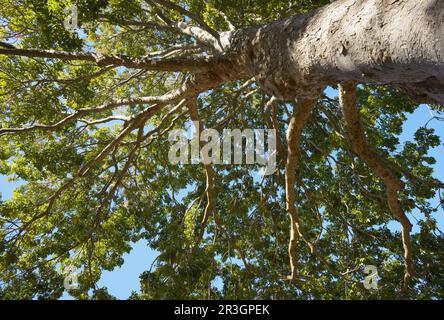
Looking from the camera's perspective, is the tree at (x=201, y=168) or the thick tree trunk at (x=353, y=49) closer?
the thick tree trunk at (x=353, y=49)

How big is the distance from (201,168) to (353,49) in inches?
251

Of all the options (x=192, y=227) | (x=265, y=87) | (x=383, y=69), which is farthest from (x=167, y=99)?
(x=192, y=227)

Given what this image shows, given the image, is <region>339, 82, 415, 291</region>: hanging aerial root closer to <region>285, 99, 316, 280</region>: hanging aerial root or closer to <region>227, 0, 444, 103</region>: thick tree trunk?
<region>285, 99, 316, 280</region>: hanging aerial root

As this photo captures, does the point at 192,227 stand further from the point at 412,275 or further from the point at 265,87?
the point at 265,87

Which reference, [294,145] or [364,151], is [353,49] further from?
[294,145]

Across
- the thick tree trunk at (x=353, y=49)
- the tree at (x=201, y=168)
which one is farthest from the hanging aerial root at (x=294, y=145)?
the thick tree trunk at (x=353, y=49)

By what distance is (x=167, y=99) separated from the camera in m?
4.47

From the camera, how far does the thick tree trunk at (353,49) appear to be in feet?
5.82

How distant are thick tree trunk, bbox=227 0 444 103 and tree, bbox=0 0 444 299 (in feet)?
0.09

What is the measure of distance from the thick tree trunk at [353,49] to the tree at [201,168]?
28 millimetres

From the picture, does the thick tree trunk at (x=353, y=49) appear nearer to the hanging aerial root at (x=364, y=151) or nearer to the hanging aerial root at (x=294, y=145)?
the hanging aerial root at (x=364, y=151)

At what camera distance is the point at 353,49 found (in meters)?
2.24

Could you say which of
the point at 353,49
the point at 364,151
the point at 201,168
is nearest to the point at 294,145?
the point at 364,151

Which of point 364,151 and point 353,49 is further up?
point 364,151
